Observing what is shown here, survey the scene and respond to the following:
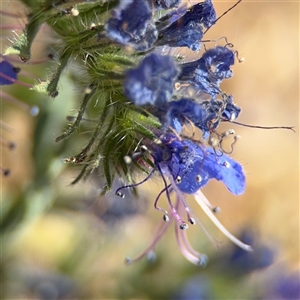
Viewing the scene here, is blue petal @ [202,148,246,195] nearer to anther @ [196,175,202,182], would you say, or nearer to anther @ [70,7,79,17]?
anther @ [196,175,202,182]

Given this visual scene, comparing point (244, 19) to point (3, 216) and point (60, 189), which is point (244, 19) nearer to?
point (60, 189)

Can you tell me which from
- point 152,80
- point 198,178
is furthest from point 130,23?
point 198,178

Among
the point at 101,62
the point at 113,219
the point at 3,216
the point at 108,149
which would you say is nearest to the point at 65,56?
the point at 101,62

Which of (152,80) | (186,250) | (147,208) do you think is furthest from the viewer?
(147,208)

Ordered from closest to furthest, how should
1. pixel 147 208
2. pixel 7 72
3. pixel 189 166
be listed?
pixel 189 166
pixel 7 72
pixel 147 208

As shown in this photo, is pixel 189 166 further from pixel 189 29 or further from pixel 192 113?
pixel 189 29

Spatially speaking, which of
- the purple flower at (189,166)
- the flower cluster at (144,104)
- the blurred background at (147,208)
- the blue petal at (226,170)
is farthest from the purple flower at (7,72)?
the blue petal at (226,170)
